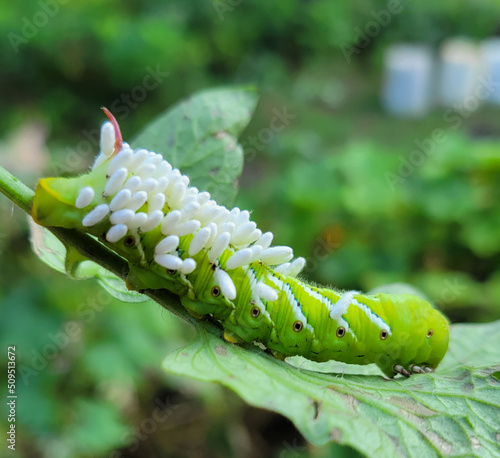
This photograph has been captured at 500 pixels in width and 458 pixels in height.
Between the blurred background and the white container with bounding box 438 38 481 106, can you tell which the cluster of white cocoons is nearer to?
the blurred background

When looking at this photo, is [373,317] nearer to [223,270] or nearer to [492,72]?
[223,270]

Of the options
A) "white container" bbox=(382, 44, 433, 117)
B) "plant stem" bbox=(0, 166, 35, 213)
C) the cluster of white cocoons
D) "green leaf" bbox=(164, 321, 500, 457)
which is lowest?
"white container" bbox=(382, 44, 433, 117)

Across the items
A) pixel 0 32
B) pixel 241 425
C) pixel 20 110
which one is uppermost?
pixel 0 32

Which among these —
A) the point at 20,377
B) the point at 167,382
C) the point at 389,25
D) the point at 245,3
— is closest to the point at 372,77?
the point at 389,25

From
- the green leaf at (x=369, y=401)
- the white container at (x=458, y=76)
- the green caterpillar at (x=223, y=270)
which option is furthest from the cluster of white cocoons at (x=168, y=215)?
the white container at (x=458, y=76)

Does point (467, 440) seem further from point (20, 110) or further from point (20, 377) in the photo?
point (20, 110)

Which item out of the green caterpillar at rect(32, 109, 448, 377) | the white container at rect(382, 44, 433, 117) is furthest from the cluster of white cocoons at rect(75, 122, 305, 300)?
the white container at rect(382, 44, 433, 117)
